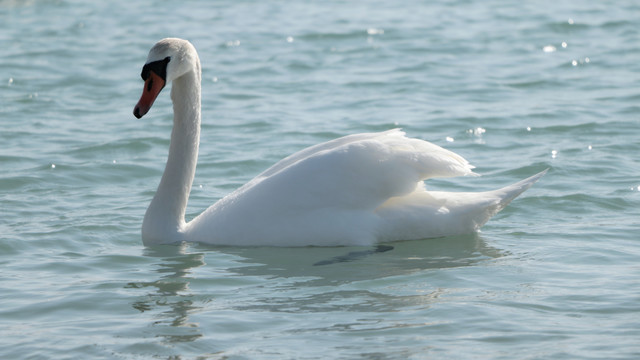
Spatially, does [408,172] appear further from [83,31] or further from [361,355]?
[83,31]

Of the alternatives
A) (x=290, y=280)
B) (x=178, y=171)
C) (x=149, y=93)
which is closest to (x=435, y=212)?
(x=290, y=280)

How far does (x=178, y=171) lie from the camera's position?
7.93m

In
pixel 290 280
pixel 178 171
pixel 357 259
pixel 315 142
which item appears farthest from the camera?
pixel 315 142

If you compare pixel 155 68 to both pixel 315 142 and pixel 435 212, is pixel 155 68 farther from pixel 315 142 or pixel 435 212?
pixel 315 142

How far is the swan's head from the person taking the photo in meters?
7.34

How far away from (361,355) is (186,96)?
3.09m

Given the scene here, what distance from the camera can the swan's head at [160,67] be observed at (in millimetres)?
7340

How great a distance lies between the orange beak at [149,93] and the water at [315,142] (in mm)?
983

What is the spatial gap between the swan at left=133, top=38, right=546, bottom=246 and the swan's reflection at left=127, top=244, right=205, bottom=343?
0.21 m

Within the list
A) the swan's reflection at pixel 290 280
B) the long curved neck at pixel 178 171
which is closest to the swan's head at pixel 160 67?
the long curved neck at pixel 178 171

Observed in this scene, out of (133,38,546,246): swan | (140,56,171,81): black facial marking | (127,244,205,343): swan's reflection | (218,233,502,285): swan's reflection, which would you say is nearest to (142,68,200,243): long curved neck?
(133,38,546,246): swan

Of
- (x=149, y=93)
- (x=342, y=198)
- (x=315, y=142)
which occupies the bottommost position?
(x=342, y=198)

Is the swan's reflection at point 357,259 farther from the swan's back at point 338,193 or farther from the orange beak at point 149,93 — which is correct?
the orange beak at point 149,93

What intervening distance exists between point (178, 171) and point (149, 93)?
78 centimetres
